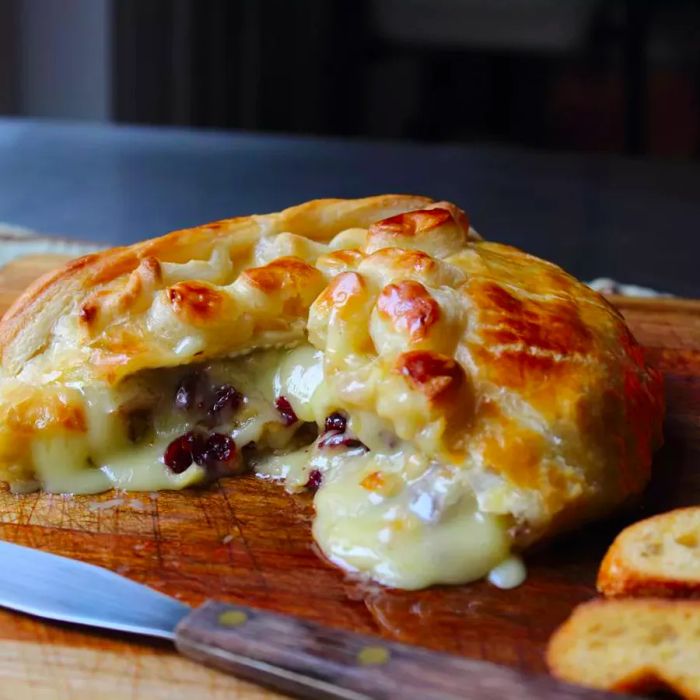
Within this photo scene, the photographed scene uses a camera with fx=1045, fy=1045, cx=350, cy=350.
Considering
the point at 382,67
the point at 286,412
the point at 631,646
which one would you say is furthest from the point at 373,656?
the point at 382,67

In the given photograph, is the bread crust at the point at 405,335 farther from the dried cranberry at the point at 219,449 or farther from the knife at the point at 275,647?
the knife at the point at 275,647

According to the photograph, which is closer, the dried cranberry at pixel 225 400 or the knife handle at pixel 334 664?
the knife handle at pixel 334 664

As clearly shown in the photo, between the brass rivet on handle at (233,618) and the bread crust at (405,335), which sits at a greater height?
the bread crust at (405,335)

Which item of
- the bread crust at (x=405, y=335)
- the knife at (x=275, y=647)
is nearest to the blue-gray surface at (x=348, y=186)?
the bread crust at (x=405, y=335)

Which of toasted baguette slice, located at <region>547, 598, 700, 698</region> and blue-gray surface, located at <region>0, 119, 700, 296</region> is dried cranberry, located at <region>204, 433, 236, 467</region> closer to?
toasted baguette slice, located at <region>547, 598, 700, 698</region>

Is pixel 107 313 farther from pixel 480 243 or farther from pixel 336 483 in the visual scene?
pixel 480 243

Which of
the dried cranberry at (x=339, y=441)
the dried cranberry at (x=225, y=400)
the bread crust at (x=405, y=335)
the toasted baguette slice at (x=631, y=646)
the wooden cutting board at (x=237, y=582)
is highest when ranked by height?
the bread crust at (x=405, y=335)

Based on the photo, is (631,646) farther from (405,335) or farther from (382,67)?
(382,67)

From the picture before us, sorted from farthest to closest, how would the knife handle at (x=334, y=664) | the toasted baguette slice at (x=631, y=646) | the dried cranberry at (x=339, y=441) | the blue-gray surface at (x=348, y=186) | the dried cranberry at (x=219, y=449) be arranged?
the blue-gray surface at (x=348, y=186)
the dried cranberry at (x=219, y=449)
the dried cranberry at (x=339, y=441)
the toasted baguette slice at (x=631, y=646)
the knife handle at (x=334, y=664)

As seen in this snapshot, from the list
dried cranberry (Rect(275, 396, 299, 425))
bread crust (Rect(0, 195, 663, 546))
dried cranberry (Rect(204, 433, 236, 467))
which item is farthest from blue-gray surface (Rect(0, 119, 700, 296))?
dried cranberry (Rect(204, 433, 236, 467))

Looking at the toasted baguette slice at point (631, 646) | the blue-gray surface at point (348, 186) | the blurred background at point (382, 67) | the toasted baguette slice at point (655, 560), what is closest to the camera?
the toasted baguette slice at point (631, 646)
